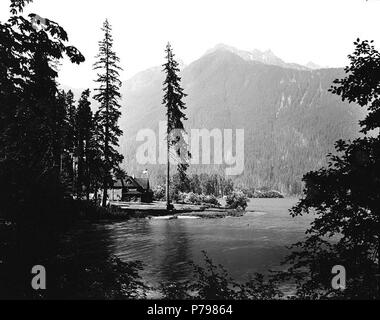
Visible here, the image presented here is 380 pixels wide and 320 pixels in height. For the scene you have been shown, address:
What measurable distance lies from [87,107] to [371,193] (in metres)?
39.8

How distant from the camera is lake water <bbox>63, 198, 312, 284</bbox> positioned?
1705 centimetres

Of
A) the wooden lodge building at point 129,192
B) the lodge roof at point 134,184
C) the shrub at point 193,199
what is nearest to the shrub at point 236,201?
the shrub at point 193,199

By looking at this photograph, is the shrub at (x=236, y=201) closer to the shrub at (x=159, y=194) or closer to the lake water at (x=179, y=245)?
the shrub at (x=159, y=194)

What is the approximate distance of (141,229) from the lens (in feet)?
96.6

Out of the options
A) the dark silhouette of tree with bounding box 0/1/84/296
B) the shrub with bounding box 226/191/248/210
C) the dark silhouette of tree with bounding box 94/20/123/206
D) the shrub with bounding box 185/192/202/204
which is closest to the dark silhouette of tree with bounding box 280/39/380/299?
the dark silhouette of tree with bounding box 0/1/84/296

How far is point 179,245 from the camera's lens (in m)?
23.0

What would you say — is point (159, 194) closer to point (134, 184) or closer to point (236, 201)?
point (134, 184)

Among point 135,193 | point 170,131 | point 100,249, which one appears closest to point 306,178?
point 100,249

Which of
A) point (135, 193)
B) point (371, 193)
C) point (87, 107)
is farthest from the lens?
point (135, 193)

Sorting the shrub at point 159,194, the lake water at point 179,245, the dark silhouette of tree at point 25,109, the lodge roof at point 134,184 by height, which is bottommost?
the lake water at point 179,245

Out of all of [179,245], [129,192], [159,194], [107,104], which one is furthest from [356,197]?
[159,194]

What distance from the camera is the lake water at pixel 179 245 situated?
1705cm

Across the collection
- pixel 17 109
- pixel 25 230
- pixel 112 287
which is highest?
pixel 17 109

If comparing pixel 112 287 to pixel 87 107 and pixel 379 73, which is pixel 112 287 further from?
pixel 87 107
